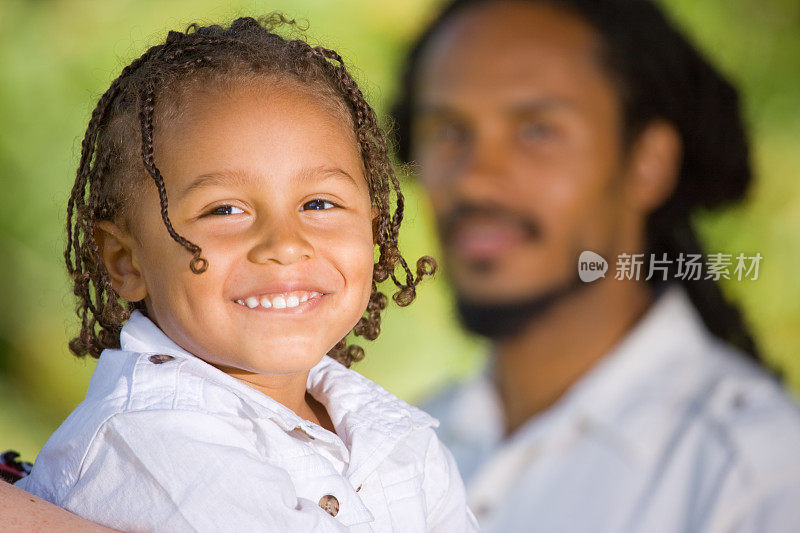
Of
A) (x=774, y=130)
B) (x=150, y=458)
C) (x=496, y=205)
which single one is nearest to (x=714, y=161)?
(x=774, y=130)

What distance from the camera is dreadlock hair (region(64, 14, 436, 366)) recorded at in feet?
3.82

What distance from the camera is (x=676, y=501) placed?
98.4 inches

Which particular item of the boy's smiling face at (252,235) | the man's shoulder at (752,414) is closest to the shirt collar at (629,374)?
the man's shoulder at (752,414)

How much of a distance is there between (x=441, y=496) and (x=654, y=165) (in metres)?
1.75

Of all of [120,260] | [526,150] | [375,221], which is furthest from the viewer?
[526,150]

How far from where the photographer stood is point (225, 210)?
1112 mm

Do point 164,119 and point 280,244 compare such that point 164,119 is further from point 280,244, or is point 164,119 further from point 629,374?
point 629,374

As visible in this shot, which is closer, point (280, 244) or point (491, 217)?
point (280, 244)

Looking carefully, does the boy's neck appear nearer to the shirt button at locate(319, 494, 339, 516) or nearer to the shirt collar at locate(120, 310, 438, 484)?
the shirt collar at locate(120, 310, 438, 484)

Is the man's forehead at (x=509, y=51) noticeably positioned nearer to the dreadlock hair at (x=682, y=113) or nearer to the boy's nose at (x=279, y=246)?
the dreadlock hair at (x=682, y=113)

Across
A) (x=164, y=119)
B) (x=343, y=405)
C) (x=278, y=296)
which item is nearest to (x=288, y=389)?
(x=343, y=405)

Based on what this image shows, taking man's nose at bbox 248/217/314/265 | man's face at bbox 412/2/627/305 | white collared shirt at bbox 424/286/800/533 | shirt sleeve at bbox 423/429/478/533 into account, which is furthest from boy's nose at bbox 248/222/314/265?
white collared shirt at bbox 424/286/800/533

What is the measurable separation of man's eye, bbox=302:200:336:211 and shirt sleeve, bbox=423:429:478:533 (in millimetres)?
387

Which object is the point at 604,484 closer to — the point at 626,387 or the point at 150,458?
the point at 626,387
